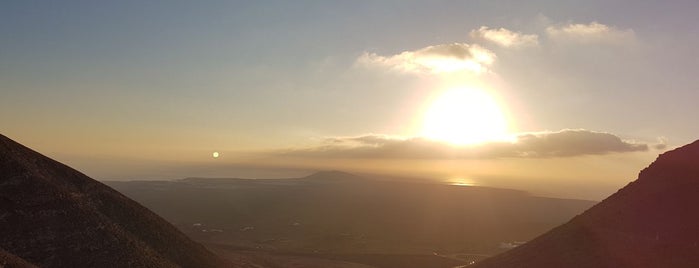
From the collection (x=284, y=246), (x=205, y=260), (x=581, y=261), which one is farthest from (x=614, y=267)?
(x=284, y=246)

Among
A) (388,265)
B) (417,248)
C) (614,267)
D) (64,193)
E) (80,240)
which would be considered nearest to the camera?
(614,267)

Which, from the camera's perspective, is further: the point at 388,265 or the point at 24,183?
the point at 388,265

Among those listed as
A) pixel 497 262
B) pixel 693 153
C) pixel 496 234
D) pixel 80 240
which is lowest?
pixel 496 234

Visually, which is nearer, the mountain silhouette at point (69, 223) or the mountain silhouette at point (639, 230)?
the mountain silhouette at point (639, 230)

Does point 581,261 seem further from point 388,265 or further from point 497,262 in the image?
point 388,265

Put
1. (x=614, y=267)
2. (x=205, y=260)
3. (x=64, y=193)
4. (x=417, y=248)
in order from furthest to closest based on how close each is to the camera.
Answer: (x=417, y=248), (x=205, y=260), (x=64, y=193), (x=614, y=267)
